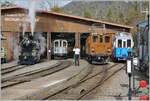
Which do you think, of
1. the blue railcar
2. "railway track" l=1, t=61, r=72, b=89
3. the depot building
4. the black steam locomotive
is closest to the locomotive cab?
the depot building

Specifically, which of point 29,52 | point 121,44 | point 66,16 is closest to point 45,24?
point 66,16

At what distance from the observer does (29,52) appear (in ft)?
132

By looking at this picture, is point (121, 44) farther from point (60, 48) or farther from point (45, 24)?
point (60, 48)

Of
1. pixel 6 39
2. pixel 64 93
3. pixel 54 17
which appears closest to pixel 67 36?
pixel 54 17

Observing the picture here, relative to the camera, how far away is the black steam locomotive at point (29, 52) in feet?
130

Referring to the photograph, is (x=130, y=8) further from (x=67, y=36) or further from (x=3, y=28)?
(x=3, y=28)

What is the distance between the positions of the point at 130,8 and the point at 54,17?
127ft

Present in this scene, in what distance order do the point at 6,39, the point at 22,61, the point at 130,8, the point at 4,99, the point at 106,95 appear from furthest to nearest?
the point at 130,8
the point at 6,39
the point at 22,61
the point at 106,95
the point at 4,99

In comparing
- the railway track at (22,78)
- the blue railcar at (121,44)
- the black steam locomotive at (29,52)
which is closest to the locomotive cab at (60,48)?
the black steam locomotive at (29,52)

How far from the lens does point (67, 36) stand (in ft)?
190

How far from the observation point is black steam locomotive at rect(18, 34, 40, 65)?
39.7 meters

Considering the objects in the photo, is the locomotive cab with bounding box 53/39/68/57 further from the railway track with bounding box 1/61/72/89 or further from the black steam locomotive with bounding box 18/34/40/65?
the railway track with bounding box 1/61/72/89

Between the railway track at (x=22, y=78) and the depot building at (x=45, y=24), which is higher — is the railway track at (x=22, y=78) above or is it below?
below

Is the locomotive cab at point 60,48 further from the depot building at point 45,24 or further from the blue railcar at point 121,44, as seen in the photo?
the blue railcar at point 121,44
